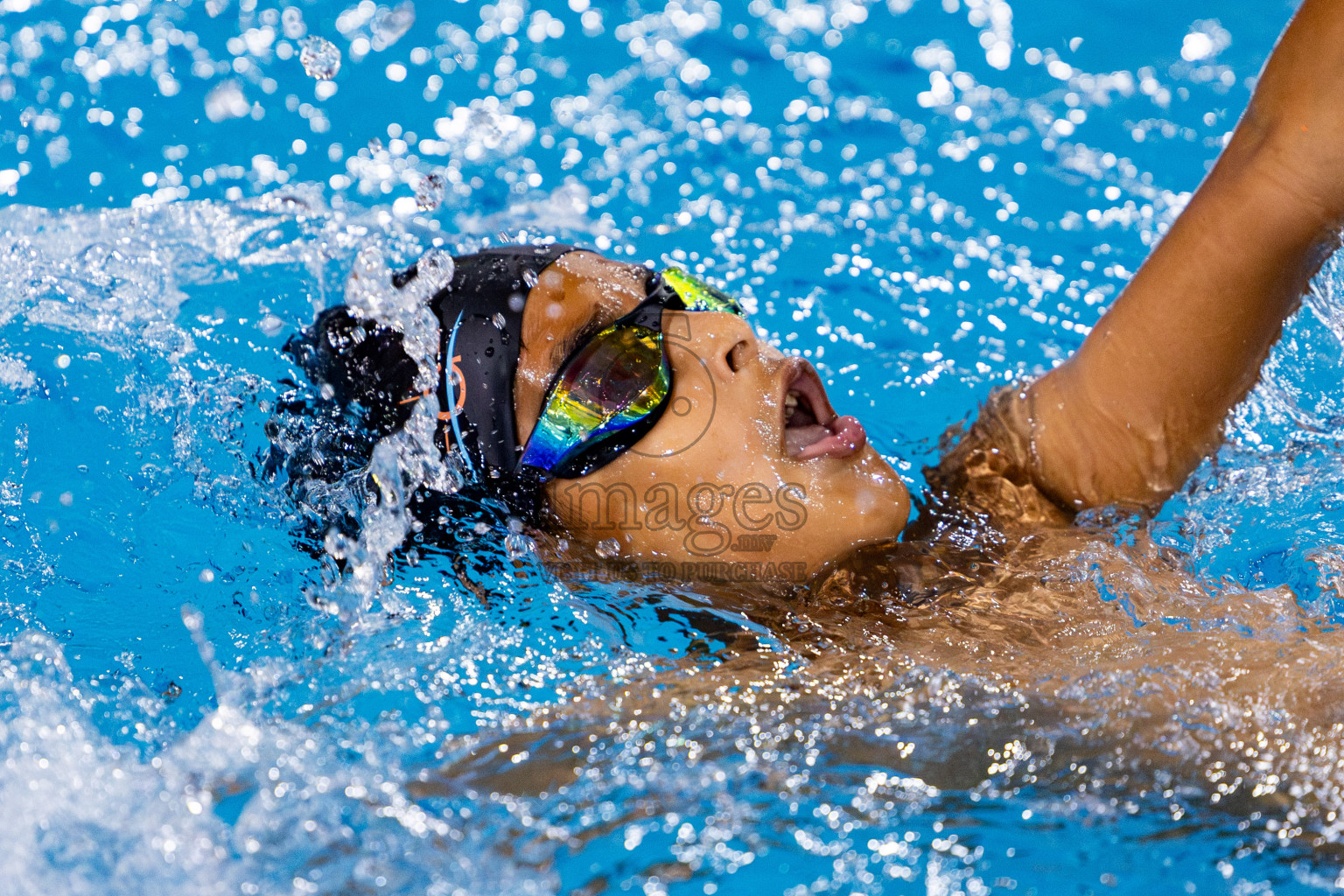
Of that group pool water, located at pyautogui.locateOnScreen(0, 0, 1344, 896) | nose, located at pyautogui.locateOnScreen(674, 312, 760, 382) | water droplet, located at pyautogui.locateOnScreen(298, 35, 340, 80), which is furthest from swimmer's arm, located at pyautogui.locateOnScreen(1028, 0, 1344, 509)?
water droplet, located at pyautogui.locateOnScreen(298, 35, 340, 80)

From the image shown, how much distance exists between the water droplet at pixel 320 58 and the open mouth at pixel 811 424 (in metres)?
3.26

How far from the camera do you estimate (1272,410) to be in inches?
111

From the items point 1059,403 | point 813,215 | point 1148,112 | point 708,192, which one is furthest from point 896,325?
point 1148,112

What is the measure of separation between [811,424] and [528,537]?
695 millimetres

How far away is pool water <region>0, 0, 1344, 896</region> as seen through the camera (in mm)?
1783

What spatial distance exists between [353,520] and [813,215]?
2422 millimetres

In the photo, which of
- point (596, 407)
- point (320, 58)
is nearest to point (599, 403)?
point (596, 407)

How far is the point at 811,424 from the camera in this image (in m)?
2.50

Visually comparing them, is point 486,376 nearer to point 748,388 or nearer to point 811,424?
point 748,388

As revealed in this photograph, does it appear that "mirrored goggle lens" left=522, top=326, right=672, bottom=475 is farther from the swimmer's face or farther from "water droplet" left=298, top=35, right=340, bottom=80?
"water droplet" left=298, top=35, right=340, bottom=80

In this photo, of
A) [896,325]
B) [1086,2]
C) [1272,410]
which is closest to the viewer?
[1272,410]

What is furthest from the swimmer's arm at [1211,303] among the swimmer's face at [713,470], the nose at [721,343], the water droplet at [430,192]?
the water droplet at [430,192]

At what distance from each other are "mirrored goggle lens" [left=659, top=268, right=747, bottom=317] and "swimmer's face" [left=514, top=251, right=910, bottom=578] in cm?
10

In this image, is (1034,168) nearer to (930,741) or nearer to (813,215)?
(813,215)
